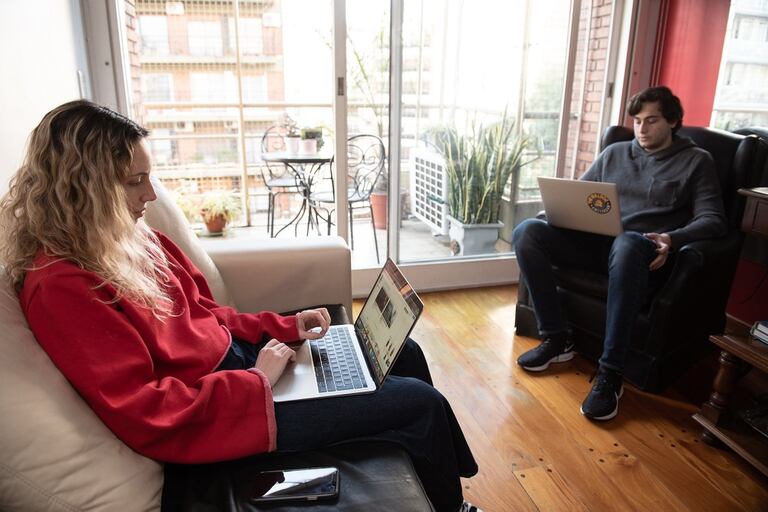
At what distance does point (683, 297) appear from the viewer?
1958 mm

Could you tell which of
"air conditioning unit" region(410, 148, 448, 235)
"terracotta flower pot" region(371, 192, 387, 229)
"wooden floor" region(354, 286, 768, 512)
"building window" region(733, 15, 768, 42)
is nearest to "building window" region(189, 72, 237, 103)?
"terracotta flower pot" region(371, 192, 387, 229)

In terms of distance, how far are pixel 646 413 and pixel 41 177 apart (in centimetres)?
199

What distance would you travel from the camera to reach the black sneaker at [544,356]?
223cm

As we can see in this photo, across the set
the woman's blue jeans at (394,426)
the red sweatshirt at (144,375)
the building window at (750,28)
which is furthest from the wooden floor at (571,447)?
the building window at (750,28)

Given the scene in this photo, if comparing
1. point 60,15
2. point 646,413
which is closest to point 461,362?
point 646,413

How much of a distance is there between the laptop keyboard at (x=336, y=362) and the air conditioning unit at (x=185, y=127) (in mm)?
3906

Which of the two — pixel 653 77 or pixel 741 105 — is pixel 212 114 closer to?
pixel 653 77

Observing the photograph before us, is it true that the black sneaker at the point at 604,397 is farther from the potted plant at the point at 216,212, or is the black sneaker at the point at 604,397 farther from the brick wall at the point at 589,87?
the potted plant at the point at 216,212

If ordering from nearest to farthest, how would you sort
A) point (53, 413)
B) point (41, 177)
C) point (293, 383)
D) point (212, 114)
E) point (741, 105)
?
point (53, 413) < point (41, 177) < point (293, 383) < point (741, 105) < point (212, 114)

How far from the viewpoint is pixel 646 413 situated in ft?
6.41

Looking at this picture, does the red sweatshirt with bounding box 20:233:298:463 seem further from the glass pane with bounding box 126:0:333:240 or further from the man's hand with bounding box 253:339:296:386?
the glass pane with bounding box 126:0:333:240

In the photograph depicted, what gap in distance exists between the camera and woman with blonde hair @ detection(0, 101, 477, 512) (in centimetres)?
90

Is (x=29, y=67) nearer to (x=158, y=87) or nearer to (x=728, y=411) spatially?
(x=728, y=411)

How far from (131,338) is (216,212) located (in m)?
3.01
